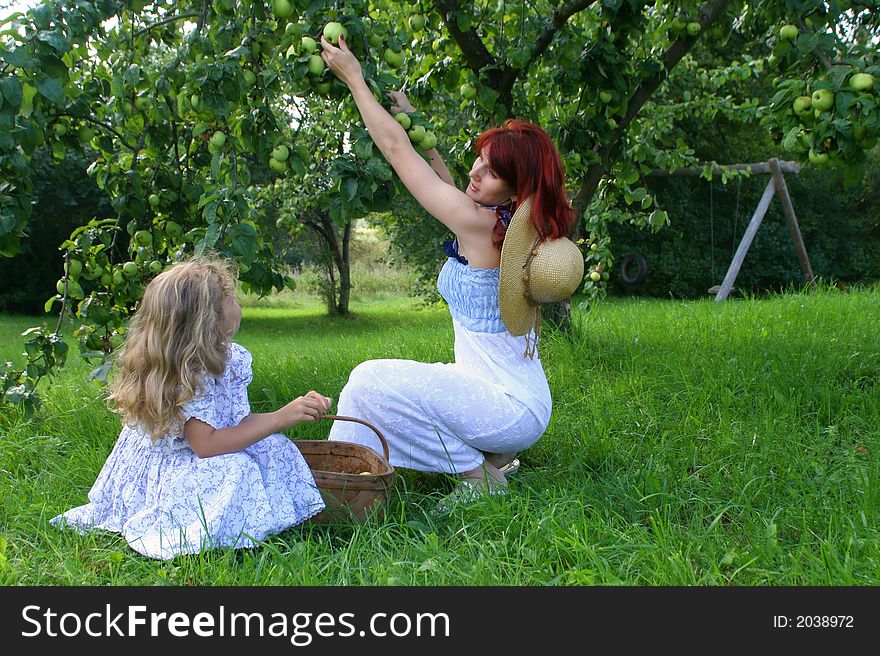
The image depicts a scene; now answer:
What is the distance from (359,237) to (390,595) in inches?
734

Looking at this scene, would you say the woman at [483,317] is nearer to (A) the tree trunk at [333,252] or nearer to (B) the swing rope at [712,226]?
(A) the tree trunk at [333,252]

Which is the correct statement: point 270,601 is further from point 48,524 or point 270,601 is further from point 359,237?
point 359,237

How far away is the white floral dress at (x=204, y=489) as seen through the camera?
2141mm

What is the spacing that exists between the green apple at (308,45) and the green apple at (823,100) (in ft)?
5.05

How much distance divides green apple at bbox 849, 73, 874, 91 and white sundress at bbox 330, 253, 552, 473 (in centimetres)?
123

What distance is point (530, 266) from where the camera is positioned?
2414 mm

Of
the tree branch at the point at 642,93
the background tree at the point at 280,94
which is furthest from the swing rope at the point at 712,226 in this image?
the tree branch at the point at 642,93

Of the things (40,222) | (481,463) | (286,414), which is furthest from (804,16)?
(40,222)

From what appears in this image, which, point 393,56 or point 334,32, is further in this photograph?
point 393,56

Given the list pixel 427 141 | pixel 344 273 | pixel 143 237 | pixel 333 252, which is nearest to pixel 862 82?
pixel 427 141

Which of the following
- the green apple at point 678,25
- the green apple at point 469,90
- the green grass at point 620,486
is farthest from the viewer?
the green apple at point 678,25

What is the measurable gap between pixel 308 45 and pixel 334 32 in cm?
8

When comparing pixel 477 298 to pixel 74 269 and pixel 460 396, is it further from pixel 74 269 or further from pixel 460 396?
pixel 74 269

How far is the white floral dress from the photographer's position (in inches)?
84.3
